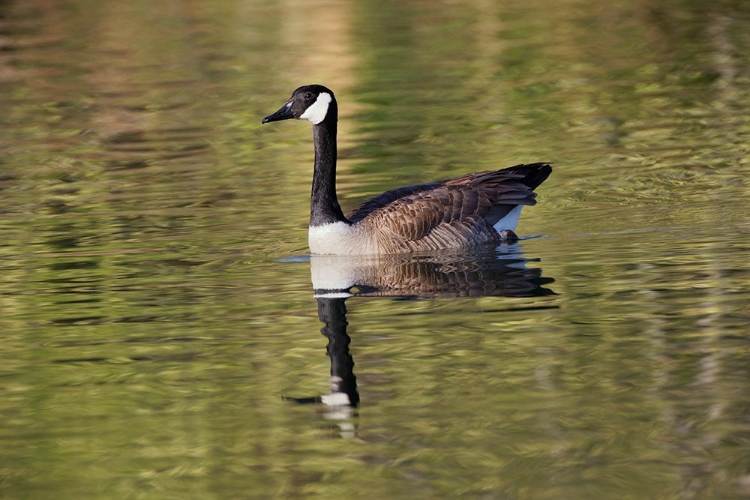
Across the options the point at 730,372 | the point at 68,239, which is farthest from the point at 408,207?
the point at 730,372

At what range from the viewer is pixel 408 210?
14859 mm

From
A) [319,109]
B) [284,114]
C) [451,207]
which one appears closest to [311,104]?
[319,109]

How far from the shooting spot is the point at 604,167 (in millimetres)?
19188

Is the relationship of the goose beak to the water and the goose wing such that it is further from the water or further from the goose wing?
the water

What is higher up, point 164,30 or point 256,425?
point 164,30

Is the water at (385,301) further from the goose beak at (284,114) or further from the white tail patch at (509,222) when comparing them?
the goose beak at (284,114)

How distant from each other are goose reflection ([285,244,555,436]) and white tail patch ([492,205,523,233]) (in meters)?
0.23

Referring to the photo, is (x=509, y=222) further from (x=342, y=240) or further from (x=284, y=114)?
(x=284, y=114)

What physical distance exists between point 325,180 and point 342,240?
3.04 ft

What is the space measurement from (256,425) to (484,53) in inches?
978

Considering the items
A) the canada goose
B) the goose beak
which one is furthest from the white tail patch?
the goose beak

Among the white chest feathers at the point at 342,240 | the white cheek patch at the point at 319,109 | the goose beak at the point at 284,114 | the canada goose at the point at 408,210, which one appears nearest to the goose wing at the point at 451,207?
the canada goose at the point at 408,210

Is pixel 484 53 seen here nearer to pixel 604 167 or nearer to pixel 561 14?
pixel 561 14

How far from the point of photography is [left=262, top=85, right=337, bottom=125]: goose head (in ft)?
50.9
